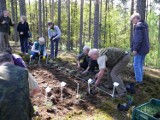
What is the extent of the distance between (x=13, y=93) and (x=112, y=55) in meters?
4.01

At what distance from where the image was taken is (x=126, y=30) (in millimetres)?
33781

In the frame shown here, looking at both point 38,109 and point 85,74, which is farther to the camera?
point 85,74

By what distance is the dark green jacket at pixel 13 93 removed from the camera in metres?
2.62

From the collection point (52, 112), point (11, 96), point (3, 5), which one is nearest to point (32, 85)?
point (11, 96)

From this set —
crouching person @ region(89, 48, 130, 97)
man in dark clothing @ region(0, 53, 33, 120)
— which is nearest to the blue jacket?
crouching person @ region(89, 48, 130, 97)

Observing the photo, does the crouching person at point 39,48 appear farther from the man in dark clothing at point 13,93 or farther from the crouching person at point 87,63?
the man in dark clothing at point 13,93

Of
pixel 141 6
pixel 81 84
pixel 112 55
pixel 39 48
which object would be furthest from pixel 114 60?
pixel 141 6

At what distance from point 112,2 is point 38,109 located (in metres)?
30.4

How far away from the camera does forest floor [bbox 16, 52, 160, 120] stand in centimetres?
522

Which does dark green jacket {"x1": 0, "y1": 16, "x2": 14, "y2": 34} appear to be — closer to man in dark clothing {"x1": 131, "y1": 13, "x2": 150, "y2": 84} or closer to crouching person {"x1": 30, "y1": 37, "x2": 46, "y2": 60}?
crouching person {"x1": 30, "y1": 37, "x2": 46, "y2": 60}

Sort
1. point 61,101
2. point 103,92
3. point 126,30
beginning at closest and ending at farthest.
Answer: point 61,101, point 103,92, point 126,30

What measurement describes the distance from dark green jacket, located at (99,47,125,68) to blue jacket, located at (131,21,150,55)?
29.2 inches

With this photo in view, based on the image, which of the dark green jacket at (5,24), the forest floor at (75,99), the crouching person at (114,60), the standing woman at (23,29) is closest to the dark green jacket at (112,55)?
the crouching person at (114,60)

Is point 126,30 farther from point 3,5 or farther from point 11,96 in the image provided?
point 11,96
